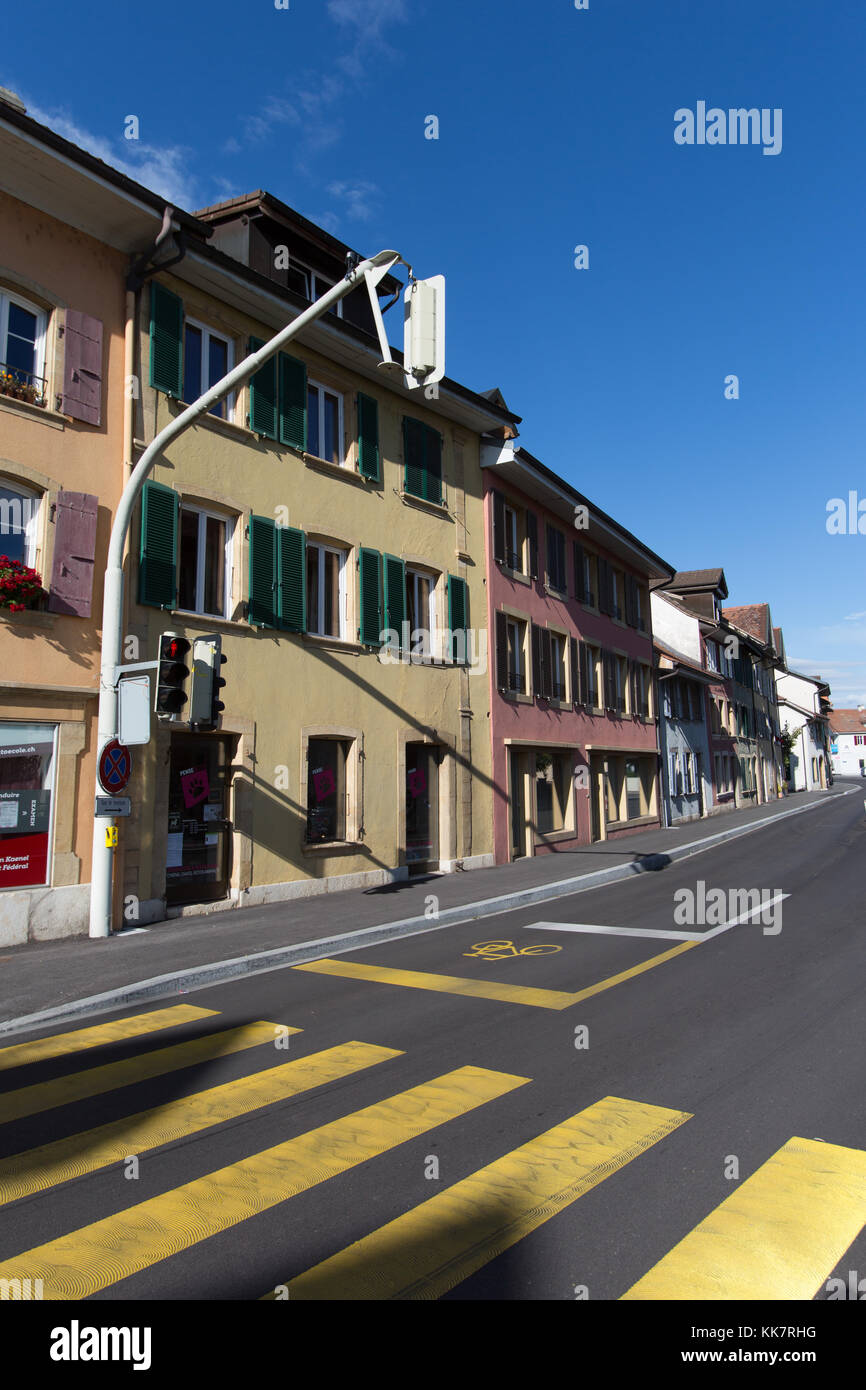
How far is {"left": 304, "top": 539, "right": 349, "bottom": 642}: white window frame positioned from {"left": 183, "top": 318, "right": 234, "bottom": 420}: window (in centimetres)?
267

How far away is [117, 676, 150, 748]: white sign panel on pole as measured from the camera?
1010cm

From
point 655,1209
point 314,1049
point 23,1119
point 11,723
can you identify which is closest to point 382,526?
point 11,723

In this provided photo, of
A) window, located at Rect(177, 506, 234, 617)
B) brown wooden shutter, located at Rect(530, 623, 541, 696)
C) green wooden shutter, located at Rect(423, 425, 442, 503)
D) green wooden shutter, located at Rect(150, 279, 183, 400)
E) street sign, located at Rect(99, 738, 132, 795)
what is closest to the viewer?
street sign, located at Rect(99, 738, 132, 795)

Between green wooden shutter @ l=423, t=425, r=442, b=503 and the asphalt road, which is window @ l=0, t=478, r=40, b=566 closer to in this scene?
the asphalt road

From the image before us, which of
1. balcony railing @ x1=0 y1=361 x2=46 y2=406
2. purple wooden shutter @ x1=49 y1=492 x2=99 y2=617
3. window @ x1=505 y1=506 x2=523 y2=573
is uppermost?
window @ x1=505 y1=506 x2=523 y2=573

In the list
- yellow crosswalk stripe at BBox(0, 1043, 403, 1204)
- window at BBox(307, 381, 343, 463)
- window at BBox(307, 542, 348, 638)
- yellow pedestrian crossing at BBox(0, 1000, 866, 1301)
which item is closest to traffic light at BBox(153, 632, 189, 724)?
yellow pedestrian crossing at BBox(0, 1000, 866, 1301)

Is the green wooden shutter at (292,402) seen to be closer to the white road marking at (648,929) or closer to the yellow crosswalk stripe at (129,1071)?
the white road marking at (648,929)

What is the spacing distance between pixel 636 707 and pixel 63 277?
2152cm

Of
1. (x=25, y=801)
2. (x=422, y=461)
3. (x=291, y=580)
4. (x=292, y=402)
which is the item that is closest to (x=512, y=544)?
(x=422, y=461)

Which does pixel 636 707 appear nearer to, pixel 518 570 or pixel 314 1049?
pixel 518 570

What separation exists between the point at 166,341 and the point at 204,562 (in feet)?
10.2
